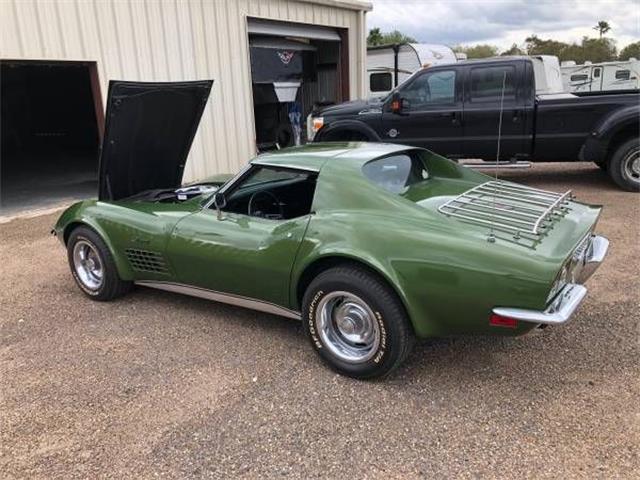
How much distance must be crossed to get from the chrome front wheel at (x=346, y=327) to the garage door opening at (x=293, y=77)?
33.5 feet

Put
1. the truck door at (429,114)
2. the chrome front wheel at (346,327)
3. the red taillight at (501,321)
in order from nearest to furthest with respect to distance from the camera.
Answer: the red taillight at (501,321) → the chrome front wheel at (346,327) → the truck door at (429,114)

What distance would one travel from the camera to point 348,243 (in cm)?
318

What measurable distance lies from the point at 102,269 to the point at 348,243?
239 cm

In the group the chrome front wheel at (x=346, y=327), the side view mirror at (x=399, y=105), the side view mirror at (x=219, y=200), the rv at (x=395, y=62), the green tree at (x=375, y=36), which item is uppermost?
the green tree at (x=375, y=36)

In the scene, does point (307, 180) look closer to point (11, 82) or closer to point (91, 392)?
point (91, 392)

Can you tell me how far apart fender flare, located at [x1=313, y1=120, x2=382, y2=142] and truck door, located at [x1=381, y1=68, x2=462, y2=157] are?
179 mm

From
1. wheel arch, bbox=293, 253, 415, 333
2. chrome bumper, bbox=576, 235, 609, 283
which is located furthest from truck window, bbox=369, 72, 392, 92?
wheel arch, bbox=293, 253, 415, 333

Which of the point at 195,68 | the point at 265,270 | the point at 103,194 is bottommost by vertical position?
the point at 265,270


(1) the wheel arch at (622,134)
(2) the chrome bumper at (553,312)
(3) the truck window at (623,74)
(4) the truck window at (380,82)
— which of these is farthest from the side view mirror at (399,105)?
(3) the truck window at (623,74)

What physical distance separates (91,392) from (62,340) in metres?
0.90

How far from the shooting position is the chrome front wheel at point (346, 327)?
3.21 meters

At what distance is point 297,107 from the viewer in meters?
16.0

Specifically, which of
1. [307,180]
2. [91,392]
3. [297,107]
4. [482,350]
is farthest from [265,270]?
[297,107]

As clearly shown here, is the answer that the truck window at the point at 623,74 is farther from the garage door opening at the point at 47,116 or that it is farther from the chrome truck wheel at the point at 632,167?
the garage door opening at the point at 47,116
